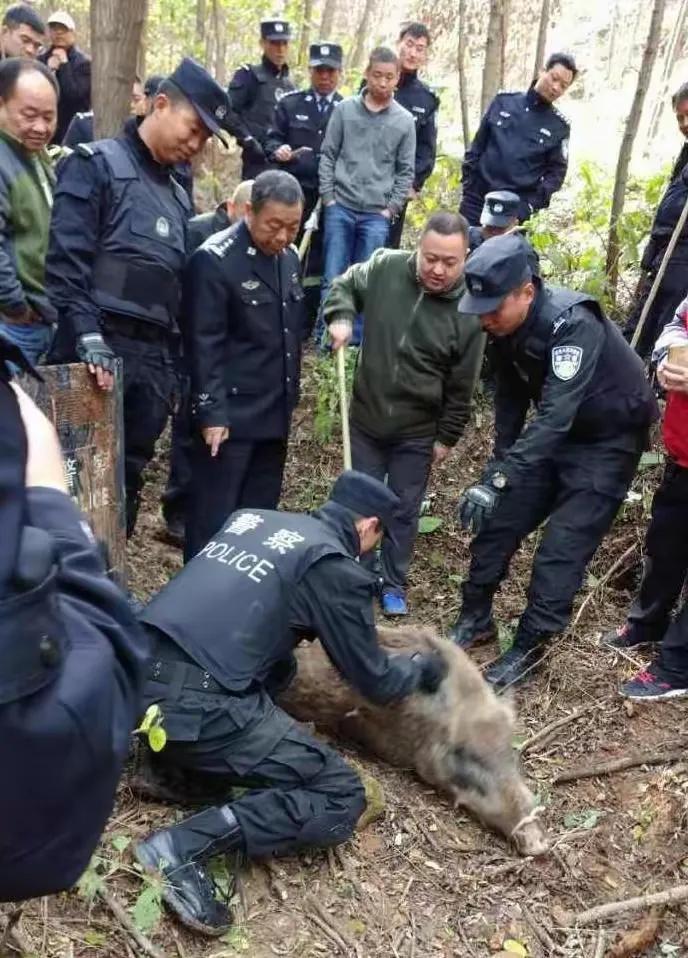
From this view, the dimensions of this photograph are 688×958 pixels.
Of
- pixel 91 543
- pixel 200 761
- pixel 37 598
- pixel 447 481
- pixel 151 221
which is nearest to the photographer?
pixel 37 598

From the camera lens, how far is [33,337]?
4008mm

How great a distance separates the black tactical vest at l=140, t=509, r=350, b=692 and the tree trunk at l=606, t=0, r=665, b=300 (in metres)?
4.57

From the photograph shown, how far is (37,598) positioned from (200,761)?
208cm

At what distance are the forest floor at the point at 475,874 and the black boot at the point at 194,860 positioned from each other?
0.05 metres

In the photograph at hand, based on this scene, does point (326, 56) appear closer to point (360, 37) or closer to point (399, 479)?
point (399, 479)

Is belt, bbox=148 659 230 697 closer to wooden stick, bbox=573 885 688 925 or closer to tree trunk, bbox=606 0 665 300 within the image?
wooden stick, bbox=573 885 688 925

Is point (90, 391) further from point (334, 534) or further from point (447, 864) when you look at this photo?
point (447, 864)

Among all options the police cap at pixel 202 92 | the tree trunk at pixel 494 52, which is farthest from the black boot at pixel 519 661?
the tree trunk at pixel 494 52

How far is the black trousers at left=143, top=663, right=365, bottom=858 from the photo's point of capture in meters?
2.74

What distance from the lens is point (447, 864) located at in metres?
3.08

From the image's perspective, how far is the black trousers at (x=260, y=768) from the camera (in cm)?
274

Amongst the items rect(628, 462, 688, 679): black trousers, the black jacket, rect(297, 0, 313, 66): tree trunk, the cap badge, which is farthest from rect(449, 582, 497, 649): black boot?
rect(297, 0, 313, 66): tree trunk

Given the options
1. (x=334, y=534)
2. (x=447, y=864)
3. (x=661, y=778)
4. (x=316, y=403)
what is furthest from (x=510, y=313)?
(x=316, y=403)

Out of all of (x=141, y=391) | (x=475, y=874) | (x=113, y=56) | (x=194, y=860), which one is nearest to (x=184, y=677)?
(x=194, y=860)
